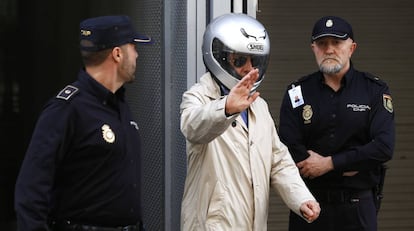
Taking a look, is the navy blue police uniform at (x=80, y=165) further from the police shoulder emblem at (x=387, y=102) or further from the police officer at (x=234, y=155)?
the police shoulder emblem at (x=387, y=102)

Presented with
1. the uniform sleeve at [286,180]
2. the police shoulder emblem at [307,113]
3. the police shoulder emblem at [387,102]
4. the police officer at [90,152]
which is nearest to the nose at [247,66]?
the uniform sleeve at [286,180]

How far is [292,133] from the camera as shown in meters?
4.51

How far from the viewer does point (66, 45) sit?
609cm

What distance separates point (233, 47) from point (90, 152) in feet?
3.08

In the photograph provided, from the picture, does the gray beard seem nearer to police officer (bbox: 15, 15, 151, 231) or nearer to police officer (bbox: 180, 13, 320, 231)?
police officer (bbox: 180, 13, 320, 231)

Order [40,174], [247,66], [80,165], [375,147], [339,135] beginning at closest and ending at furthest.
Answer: [40,174] → [80,165] → [247,66] → [375,147] → [339,135]

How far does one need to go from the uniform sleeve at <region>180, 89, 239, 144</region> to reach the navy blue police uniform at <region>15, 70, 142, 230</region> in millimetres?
292

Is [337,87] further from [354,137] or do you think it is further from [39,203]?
[39,203]

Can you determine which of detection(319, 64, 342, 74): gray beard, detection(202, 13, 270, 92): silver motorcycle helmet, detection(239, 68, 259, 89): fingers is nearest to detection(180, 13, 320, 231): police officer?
detection(202, 13, 270, 92): silver motorcycle helmet

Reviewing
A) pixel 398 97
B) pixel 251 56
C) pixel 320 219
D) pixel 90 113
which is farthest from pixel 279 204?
pixel 90 113

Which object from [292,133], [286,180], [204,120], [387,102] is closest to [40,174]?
[204,120]

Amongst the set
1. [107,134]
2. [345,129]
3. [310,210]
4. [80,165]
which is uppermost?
[107,134]

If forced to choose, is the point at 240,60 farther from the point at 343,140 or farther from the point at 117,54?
the point at 343,140

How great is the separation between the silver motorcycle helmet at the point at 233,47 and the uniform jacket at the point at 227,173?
81 mm
